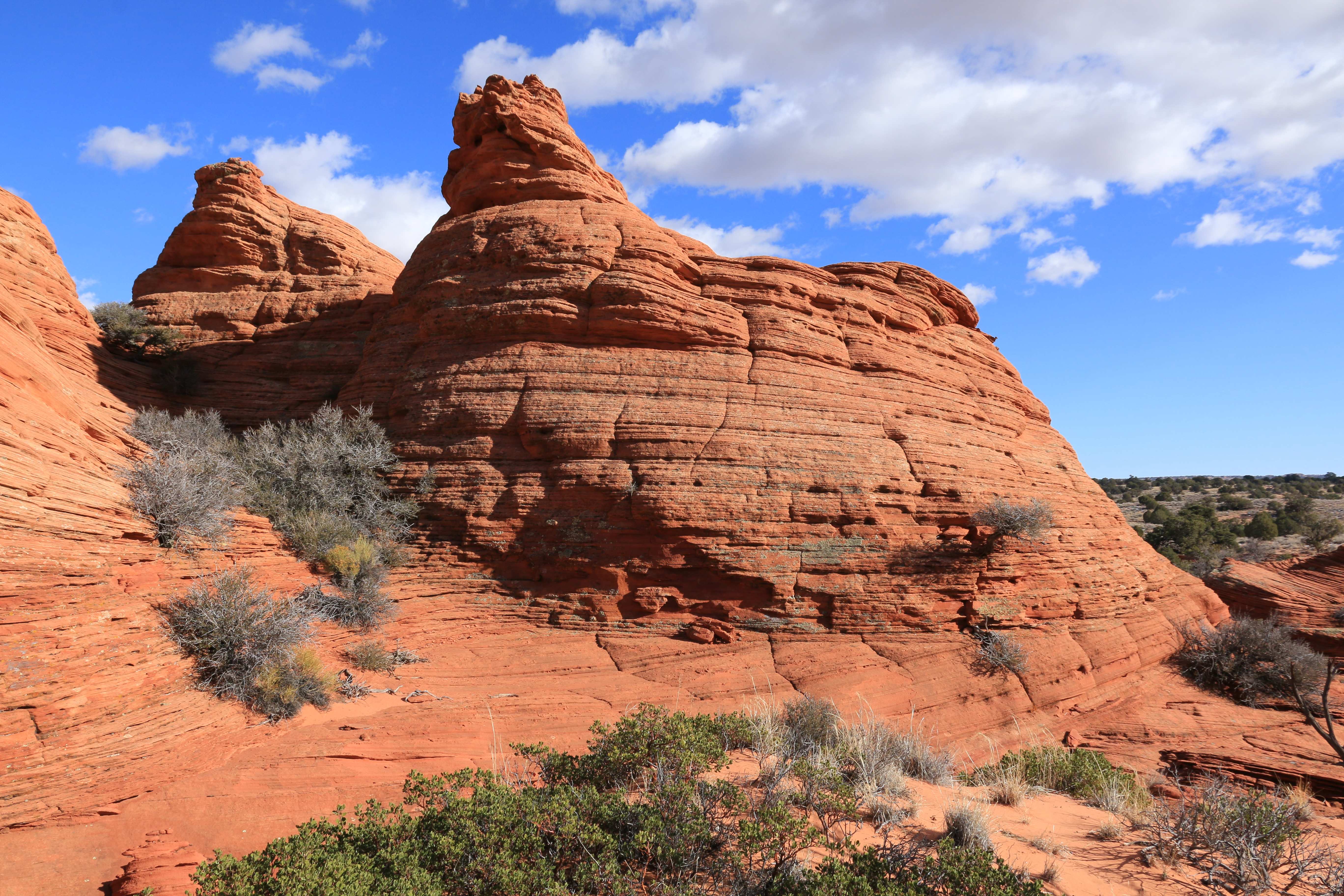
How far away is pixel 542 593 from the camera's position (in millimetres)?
11734

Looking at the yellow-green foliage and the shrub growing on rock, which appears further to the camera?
the yellow-green foliage

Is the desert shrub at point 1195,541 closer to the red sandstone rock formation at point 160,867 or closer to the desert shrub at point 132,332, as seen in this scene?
the red sandstone rock formation at point 160,867

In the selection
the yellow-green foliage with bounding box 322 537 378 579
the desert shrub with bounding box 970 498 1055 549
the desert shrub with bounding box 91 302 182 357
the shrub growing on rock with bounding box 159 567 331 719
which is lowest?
the shrub growing on rock with bounding box 159 567 331 719

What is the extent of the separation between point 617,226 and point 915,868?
535 inches

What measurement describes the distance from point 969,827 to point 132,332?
20908 millimetres

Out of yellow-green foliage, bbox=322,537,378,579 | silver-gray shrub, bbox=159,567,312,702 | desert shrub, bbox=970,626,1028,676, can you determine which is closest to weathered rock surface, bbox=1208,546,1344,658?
desert shrub, bbox=970,626,1028,676

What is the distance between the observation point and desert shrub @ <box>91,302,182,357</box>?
16.8 metres

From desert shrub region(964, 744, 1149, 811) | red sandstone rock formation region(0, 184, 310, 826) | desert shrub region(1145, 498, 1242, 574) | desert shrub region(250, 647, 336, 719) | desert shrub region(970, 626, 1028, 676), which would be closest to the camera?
red sandstone rock formation region(0, 184, 310, 826)

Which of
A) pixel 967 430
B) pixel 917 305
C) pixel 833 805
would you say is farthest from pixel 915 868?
pixel 917 305

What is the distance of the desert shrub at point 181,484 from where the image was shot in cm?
833

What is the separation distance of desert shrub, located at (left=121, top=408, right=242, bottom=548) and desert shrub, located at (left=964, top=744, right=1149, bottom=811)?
10607 mm

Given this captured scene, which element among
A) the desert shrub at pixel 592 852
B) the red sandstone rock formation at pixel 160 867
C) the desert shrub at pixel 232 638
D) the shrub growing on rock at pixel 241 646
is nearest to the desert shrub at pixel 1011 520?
the desert shrub at pixel 592 852

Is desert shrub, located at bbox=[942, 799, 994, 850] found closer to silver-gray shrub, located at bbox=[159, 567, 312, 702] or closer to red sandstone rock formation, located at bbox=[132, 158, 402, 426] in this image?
silver-gray shrub, located at bbox=[159, 567, 312, 702]

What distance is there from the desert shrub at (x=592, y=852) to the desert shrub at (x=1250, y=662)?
12.7 metres
